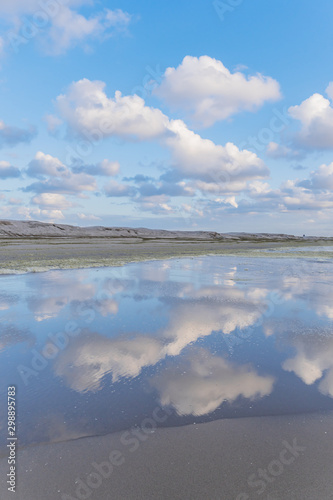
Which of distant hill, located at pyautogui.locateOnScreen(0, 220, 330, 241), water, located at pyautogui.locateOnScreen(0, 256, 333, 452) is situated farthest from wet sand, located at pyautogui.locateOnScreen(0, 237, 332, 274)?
distant hill, located at pyautogui.locateOnScreen(0, 220, 330, 241)

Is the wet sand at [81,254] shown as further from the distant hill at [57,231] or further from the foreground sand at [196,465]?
the distant hill at [57,231]

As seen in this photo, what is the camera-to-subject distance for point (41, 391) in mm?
5742

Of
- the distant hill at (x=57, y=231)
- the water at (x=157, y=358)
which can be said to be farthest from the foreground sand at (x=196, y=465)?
the distant hill at (x=57, y=231)

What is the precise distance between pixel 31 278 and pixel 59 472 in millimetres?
17731

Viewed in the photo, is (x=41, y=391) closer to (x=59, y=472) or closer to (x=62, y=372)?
(x=62, y=372)

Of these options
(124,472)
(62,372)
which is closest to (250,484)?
(124,472)

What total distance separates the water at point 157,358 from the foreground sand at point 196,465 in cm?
36

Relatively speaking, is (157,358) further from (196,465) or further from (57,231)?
(57,231)

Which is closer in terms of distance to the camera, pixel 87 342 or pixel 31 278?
pixel 87 342

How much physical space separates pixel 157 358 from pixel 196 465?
3.46 metres

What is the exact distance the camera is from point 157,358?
23.7 ft

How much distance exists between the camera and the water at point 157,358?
504 centimetres

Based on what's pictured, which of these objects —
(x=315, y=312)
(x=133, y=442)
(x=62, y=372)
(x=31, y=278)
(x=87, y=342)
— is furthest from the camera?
(x=31, y=278)

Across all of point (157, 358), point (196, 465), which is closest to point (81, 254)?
point (157, 358)
